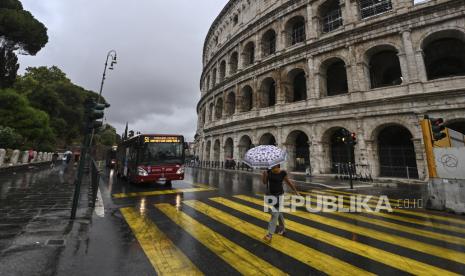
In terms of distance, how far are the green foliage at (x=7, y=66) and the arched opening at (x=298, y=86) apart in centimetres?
3693

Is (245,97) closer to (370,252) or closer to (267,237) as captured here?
(267,237)

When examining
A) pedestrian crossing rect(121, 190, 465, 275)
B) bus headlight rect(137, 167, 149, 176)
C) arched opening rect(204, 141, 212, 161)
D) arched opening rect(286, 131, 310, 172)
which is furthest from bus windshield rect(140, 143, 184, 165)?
arched opening rect(204, 141, 212, 161)

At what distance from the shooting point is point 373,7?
19484mm

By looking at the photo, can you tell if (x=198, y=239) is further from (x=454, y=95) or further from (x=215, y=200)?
(x=454, y=95)

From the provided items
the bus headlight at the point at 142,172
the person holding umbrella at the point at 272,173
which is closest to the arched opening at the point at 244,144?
the bus headlight at the point at 142,172

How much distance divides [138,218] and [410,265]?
5921 millimetres

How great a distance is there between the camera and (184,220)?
6.10 m

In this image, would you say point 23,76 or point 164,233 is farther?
point 23,76

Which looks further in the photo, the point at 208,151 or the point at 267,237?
the point at 208,151

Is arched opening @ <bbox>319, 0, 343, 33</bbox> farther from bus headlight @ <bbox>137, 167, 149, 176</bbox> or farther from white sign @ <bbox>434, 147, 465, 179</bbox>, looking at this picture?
bus headlight @ <bbox>137, 167, 149, 176</bbox>

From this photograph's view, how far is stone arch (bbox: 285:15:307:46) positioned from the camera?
78.0 ft

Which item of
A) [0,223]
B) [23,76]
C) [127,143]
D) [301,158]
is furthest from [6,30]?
[301,158]

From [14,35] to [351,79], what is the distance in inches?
1652

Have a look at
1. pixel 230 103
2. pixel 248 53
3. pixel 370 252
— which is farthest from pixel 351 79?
pixel 370 252
